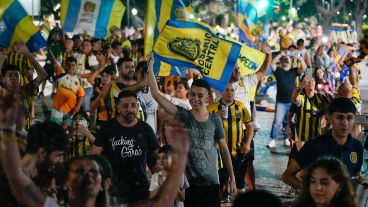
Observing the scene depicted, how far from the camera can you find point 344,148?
6.20m

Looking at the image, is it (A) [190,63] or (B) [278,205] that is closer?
(B) [278,205]

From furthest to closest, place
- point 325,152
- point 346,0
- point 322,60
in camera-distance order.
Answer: point 346,0
point 322,60
point 325,152

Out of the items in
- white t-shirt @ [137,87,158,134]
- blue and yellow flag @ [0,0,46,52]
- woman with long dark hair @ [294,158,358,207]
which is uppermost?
blue and yellow flag @ [0,0,46,52]

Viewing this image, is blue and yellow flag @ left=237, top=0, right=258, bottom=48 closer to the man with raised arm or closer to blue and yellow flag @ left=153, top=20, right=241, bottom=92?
blue and yellow flag @ left=153, top=20, right=241, bottom=92

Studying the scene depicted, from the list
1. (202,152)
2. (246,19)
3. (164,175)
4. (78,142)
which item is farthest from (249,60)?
(246,19)

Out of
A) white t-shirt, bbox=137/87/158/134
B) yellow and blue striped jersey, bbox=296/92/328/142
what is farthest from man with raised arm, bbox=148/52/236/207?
yellow and blue striped jersey, bbox=296/92/328/142

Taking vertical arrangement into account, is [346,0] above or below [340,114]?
above

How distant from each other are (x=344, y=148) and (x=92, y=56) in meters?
10.9

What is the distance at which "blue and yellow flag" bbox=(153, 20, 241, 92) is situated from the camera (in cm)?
925

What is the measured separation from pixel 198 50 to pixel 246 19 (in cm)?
852

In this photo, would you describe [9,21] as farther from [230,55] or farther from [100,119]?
Result: [230,55]

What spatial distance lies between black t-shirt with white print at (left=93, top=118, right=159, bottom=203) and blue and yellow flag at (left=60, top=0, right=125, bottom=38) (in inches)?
327

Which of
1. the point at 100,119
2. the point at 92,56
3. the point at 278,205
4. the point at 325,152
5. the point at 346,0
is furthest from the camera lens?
the point at 346,0

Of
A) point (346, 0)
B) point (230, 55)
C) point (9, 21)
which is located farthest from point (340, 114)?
point (346, 0)
